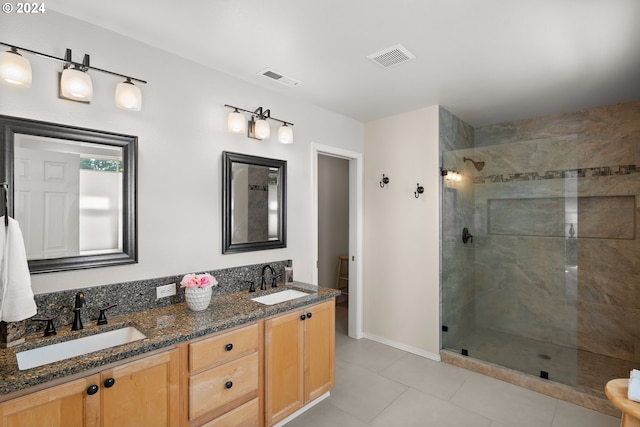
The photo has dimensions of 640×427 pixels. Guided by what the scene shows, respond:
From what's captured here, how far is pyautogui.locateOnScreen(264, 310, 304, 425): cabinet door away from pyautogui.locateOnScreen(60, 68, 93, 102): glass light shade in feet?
5.73

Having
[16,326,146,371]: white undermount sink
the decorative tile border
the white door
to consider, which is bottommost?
[16,326,146,371]: white undermount sink

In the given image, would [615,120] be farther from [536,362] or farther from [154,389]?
[154,389]

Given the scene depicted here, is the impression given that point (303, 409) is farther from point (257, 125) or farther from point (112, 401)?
point (257, 125)

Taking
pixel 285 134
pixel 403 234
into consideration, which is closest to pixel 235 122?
pixel 285 134

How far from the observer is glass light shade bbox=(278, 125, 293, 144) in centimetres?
288

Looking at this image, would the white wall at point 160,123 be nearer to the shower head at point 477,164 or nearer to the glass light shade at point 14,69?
the glass light shade at point 14,69

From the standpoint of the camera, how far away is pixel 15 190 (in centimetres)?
169

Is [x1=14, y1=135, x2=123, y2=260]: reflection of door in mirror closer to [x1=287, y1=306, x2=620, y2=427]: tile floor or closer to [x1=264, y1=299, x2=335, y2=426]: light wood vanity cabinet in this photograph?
[x1=264, y1=299, x2=335, y2=426]: light wood vanity cabinet

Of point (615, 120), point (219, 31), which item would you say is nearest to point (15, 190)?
point (219, 31)

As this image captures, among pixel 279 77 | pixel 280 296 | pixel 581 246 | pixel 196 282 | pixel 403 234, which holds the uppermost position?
pixel 279 77

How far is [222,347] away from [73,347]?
30.3 inches

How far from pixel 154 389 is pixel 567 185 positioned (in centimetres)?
352

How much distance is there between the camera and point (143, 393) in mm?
1623

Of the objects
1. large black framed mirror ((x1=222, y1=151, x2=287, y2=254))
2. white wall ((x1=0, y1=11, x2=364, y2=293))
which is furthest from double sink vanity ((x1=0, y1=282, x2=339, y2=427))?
large black framed mirror ((x1=222, y1=151, x2=287, y2=254))
